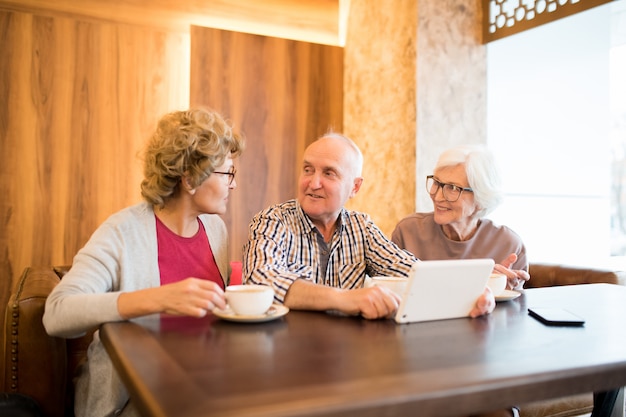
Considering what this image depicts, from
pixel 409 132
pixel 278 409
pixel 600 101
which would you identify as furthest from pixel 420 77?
pixel 278 409

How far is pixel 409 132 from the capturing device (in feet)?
11.6

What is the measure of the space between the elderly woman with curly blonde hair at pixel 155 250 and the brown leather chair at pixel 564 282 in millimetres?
1215

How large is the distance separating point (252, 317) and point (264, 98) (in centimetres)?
288

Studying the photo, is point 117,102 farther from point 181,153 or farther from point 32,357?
point 32,357

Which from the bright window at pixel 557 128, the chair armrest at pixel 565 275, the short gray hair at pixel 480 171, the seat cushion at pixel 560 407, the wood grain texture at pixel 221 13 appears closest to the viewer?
the seat cushion at pixel 560 407

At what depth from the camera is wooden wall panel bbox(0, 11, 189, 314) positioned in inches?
135

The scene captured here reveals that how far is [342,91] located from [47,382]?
309 centimetres

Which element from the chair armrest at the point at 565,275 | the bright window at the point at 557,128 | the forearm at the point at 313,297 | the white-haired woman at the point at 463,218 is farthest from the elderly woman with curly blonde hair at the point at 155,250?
the bright window at the point at 557,128

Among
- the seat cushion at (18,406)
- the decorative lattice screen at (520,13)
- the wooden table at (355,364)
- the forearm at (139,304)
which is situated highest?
the decorative lattice screen at (520,13)

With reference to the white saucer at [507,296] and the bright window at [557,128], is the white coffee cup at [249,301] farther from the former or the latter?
the bright window at [557,128]

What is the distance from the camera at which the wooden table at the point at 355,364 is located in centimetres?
76

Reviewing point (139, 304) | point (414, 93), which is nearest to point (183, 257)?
point (139, 304)

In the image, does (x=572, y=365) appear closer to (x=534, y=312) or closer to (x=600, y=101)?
(x=534, y=312)

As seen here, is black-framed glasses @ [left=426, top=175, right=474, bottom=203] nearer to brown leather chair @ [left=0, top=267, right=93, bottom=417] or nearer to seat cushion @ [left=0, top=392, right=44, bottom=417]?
brown leather chair @ [left=0, top=267, right=93, bottom=417]
